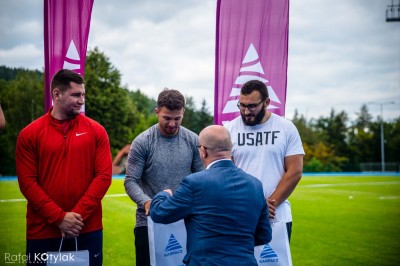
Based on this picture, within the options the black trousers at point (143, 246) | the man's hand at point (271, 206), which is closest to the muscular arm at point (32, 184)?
the black trousers at point (143, 246)

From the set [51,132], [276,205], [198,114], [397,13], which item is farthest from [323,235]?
[198,114]

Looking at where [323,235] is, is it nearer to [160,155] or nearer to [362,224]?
[362,224]

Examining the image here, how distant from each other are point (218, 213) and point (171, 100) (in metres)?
1.39

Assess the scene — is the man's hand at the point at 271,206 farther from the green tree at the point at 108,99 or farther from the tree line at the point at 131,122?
the green tree at the point at 108,99

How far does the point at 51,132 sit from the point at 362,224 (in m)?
10.5

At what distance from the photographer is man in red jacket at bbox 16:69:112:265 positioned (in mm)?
3154

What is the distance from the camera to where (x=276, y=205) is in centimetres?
351

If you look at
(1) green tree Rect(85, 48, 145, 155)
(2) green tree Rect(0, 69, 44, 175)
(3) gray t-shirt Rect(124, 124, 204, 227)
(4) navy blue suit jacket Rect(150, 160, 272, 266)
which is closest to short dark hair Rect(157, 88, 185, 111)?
(3) gray t-shirt Rect(124, 124, 204, 227)

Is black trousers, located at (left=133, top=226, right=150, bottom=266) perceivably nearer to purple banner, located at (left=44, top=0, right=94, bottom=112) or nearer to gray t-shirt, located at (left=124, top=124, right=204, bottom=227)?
gray t-shirt, located at (left=124, top=124, right=204, bottom=227)

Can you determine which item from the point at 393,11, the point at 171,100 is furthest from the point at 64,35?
the point at 393,11

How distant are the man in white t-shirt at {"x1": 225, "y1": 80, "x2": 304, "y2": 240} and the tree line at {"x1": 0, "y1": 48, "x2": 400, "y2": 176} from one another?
21.7 meters

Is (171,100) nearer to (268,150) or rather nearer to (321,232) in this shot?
(268,150)

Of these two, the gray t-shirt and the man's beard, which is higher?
the man's beard

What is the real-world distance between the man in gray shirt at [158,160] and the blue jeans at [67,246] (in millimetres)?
376
